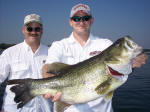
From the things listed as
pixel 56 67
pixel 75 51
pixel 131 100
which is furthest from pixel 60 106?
pixel 131 100

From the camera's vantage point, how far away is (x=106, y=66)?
3.91 metres

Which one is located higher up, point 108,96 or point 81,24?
point 81,24

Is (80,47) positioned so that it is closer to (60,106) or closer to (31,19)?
(60,106)

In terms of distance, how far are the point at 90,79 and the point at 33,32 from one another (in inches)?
120

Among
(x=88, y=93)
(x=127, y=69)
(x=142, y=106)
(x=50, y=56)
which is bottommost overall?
(x=142, y=106)

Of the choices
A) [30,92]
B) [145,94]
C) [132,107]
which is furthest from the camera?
[145,94]

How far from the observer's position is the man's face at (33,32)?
19.7ft

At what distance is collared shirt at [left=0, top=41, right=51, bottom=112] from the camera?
550cm

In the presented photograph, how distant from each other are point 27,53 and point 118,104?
8.88m

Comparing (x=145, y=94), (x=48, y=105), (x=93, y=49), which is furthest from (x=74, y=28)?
(x=145, y=94)

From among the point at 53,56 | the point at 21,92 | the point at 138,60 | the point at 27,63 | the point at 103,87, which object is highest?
the point at 53,56

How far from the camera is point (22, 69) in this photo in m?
5.60

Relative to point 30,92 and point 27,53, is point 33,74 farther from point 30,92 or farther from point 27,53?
point 30,92

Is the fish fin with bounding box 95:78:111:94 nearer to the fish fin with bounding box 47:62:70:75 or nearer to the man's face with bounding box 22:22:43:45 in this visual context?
the fish fin with bounding box 47:62:70:75
